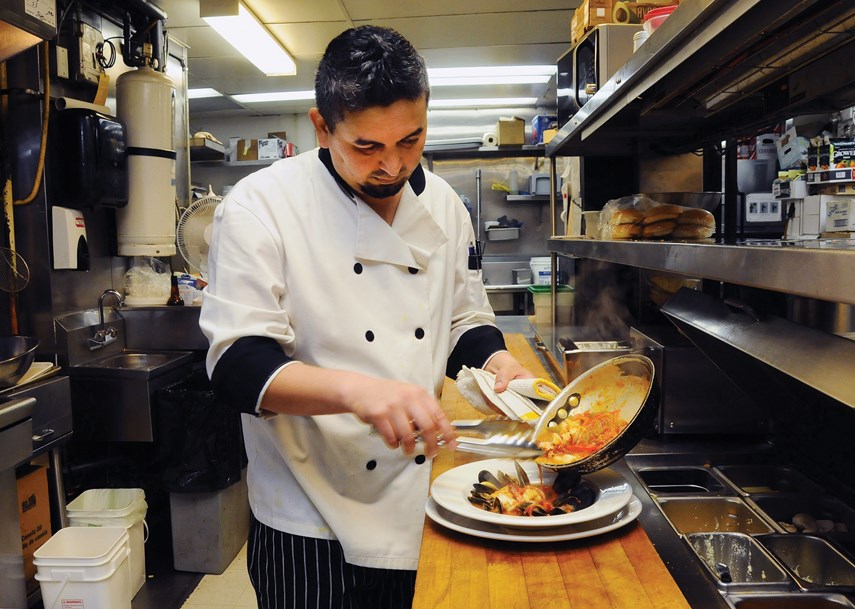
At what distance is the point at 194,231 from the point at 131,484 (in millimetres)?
→ 1385

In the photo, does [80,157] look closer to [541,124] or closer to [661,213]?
[661,213]

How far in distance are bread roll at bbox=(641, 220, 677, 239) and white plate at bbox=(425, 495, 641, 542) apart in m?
0.96

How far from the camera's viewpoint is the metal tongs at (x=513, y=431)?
1.33 m

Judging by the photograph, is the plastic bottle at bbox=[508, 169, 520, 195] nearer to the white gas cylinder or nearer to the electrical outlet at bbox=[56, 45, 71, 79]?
the white gas cylinder

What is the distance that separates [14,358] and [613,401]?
2.33m

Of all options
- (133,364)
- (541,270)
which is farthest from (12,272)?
(541,270)

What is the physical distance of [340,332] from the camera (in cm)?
146

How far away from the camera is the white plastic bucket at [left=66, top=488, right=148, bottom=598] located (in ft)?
10.5

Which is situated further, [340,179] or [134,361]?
[134,361]

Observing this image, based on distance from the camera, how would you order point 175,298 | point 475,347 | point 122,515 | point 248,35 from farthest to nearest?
point 248,35, point 175,298, point 122,515, point 475,347

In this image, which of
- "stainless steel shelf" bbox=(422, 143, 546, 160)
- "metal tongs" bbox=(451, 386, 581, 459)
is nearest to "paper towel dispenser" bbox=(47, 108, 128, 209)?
"metal tongs" bbox=(451, 386, 581, 459)

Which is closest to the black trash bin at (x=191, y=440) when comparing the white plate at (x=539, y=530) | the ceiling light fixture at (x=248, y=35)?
the white plate at (x=539, y=530)

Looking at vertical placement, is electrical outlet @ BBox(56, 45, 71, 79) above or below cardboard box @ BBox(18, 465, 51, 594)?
above

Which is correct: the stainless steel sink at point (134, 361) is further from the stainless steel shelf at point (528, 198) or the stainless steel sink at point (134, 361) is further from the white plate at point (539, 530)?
the stainless steel shelf at point (528, 198)
